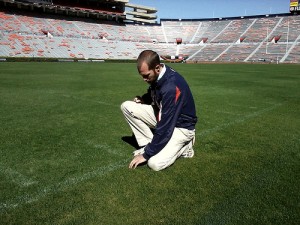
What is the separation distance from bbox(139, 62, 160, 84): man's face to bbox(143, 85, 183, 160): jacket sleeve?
0.25 metres

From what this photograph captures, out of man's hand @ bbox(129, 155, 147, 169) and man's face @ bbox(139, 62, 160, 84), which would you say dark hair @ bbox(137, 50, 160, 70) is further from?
man's hand @ bbox(129, 155, 147, 169)

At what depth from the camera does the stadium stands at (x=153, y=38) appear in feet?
146

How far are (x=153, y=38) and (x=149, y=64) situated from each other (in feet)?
A: 219

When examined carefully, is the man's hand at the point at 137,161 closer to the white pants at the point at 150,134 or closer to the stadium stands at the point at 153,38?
the white pants at the point at 150,134

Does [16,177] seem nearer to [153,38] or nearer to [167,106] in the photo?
[167,106]

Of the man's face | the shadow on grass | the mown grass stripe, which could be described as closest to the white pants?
the shadow on grass

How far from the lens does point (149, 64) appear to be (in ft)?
12.0

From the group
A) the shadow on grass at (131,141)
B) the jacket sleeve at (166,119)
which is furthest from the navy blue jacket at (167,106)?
the shadow on grass at (131,141)

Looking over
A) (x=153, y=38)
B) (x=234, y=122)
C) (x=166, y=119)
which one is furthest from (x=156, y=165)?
(x=153, y=38)

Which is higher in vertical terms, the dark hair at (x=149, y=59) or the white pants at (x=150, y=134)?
the dark hair at (x=149, y=59)

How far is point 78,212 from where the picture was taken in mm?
2859

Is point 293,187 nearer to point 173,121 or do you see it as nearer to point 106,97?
point 173,121

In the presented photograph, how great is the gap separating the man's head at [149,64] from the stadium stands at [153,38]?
39.6 metres

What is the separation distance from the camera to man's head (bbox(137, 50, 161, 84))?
3.61 meters
